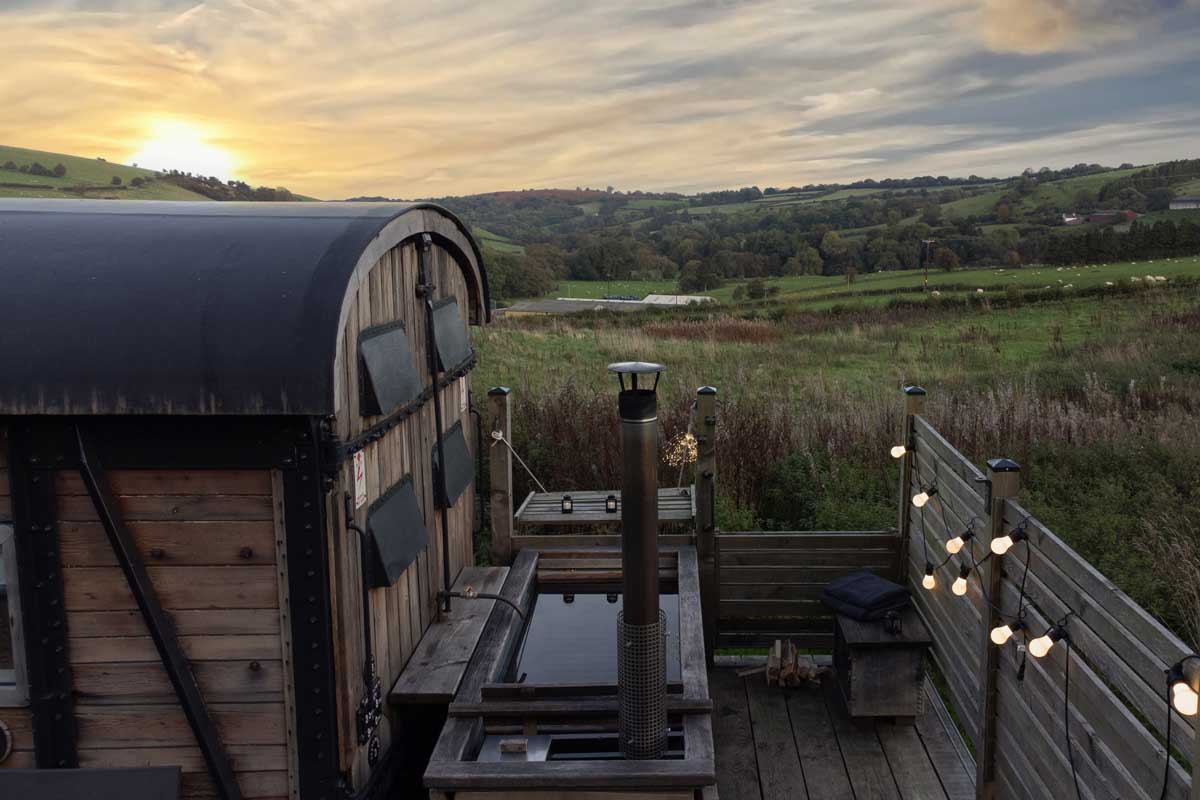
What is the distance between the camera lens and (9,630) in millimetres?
4141

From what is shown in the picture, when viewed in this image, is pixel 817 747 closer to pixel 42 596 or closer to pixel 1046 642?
pixel 1046 642

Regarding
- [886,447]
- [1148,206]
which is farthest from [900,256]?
[886,447]

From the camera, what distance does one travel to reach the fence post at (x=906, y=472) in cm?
659

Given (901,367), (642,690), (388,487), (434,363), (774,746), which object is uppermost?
(434,363)

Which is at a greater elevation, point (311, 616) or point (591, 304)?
A: point (591, 304)

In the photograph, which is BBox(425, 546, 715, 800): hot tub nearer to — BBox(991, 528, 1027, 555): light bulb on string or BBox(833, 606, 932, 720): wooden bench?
BBox(833, 606, 932, 720): wooden bench

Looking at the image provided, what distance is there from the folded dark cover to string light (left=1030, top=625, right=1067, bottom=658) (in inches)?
94.5

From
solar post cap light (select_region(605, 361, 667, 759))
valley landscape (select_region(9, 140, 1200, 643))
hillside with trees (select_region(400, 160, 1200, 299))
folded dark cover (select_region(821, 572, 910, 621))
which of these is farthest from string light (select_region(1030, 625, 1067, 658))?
hillside with trees (select_region(400, 160, 1200, 299))

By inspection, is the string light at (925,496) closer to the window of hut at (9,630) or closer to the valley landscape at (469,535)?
the valley landscape at (469,535)

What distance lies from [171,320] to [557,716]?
2.78 meters

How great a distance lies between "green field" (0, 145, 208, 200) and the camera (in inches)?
1757

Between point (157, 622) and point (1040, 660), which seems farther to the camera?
point (157, 622)

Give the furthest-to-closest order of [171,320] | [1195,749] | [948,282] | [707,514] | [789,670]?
[948,282], [707,514], [789,670], [171,320], [1195,749]

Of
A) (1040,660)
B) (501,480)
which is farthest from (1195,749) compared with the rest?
(501,480)
